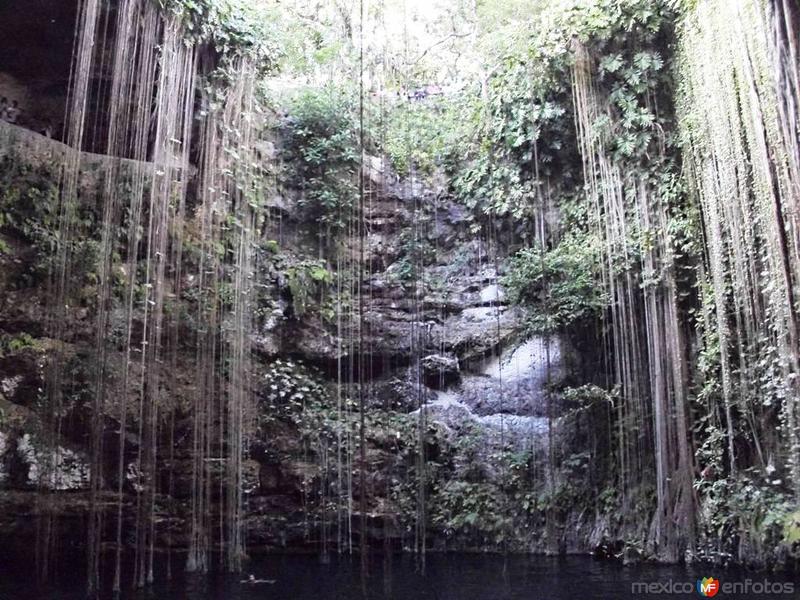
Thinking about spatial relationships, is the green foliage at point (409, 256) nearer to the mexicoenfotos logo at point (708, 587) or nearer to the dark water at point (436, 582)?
the dark water at point (436, 582)

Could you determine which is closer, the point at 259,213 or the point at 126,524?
the point at 126,524

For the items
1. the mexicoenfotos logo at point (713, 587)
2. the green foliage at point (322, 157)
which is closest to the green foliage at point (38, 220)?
the green foliage at point (322, 157)

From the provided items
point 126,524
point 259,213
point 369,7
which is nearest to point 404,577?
point 126,524

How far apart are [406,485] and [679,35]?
19.5ft

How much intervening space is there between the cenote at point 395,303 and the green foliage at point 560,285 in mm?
38

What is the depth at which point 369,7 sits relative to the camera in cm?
973

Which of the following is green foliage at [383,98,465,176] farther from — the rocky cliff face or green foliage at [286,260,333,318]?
green foliage at [286,260,333,318]

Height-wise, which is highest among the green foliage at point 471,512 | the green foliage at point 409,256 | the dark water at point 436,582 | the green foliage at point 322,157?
the green foliage at point 322,157

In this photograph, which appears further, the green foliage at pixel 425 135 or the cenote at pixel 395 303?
the green foliage at pixel 425 135

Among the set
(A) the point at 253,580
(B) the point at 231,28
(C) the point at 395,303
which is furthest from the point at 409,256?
(A) the point at 253,580

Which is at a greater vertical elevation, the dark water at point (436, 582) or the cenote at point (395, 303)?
the cenote at point (395, 303)

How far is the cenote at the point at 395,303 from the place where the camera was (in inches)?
236

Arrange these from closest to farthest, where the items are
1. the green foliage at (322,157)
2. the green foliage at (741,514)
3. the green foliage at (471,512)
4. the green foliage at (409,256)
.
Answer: the green foliage at (741,514) < the green foliage at (471,512) < the green foliage at (322,157) < the green foliage at (409,256)

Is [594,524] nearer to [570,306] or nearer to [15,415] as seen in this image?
[570,306]
